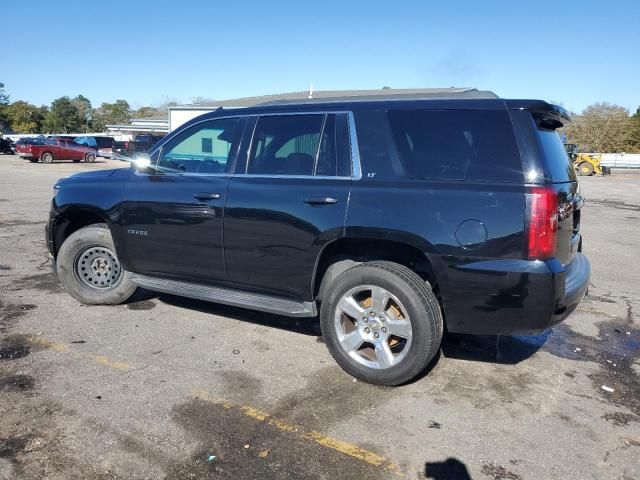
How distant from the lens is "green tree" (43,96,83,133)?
9244cm

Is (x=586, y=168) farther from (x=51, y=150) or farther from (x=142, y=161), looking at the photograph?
(x=142, y=161)

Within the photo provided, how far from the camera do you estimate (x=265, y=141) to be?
4453 mm

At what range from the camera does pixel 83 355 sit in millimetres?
4246

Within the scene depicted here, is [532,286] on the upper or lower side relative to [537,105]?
lower

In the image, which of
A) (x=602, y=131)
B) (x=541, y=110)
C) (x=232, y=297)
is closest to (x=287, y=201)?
(x=232, y=297)

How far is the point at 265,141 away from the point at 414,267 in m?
1.60

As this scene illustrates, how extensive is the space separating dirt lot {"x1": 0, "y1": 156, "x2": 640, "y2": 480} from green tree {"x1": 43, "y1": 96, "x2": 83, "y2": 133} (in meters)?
98.9

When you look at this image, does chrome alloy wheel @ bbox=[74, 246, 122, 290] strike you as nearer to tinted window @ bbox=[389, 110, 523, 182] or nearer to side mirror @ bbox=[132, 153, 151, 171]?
side mirror @ bbox=[132, 153, 151, 171]

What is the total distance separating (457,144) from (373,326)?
1400mm

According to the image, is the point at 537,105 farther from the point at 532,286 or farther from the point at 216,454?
the point at 216,454

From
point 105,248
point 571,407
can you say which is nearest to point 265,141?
point 105,248

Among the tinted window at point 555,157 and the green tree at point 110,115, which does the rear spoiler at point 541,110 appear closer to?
the tinted window at point 555,157

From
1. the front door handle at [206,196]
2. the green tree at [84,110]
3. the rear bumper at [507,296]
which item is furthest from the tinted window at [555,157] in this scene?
the green tree at [84,110]

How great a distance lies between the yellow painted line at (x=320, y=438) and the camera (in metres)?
2.93
